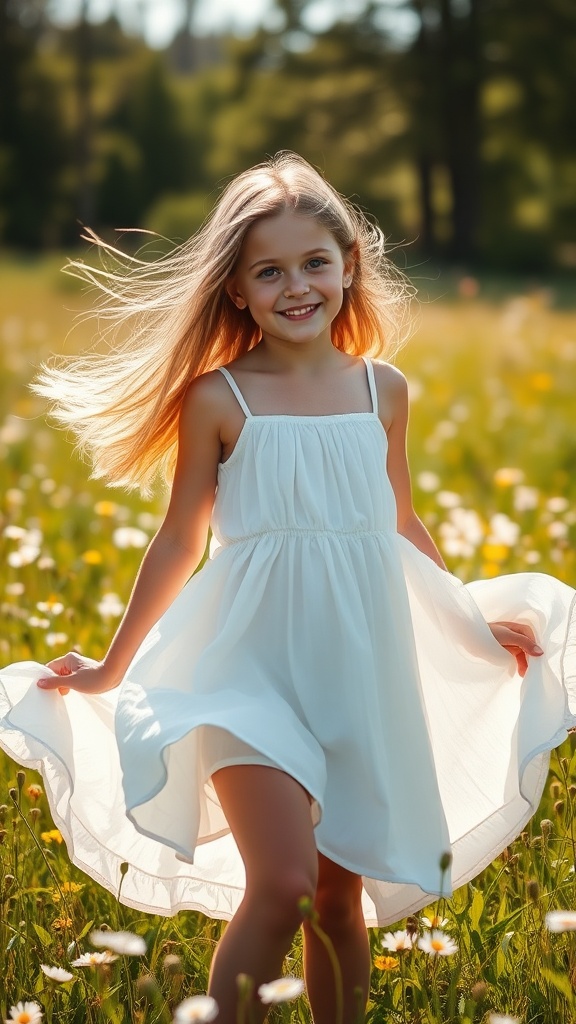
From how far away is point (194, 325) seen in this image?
2529mm

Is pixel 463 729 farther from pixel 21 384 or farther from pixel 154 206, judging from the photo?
pixel 154 206

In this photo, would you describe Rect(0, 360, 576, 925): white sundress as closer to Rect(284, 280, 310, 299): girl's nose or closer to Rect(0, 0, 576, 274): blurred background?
Rect(284, 280, 310, 299): girl's nose

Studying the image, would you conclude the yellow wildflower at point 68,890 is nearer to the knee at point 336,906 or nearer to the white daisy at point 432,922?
the knee at point 336,906

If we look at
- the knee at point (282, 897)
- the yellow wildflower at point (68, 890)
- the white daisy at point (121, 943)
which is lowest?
the yellow wildflower at point (68, 890)

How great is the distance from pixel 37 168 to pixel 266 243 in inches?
1435

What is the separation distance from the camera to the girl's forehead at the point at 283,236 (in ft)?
7.85

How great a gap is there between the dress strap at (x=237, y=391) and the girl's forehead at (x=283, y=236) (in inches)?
8.9

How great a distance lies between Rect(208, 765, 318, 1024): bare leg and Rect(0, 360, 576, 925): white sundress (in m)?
0.04

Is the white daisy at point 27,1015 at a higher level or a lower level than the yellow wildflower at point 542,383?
lower

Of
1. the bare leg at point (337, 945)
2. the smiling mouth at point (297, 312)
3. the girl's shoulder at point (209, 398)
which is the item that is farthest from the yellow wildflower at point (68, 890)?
the smiling mouth at point (297, 312)

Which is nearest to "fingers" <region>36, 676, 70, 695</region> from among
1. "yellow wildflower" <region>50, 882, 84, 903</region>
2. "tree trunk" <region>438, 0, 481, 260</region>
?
"yellow wildflower" <region>50, 882, 84, 903</region>

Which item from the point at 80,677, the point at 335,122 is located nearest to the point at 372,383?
the point at 80,677

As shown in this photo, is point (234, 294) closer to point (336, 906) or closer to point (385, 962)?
point (336, 906)

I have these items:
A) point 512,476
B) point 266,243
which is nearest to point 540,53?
point 512,476
